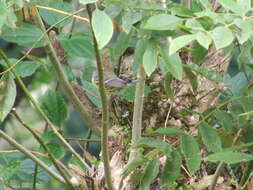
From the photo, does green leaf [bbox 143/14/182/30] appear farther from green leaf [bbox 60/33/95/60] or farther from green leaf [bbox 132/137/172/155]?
green leaf [bbox 60/33/95/60]

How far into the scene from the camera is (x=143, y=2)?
117cm

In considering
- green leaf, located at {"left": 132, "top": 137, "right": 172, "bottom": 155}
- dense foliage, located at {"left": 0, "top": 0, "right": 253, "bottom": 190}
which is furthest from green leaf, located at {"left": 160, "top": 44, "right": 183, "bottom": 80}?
green leaf, located at {"left": 132, "top": 137, "right": 172, "bottom": 155}

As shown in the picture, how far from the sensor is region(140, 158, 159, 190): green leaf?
134 centimetres

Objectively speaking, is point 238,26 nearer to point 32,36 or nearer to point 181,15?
point 181,15

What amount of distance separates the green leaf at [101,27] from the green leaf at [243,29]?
0.70 ft

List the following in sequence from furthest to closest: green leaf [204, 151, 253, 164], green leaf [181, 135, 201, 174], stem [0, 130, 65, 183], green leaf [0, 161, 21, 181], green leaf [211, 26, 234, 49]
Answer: green leaf [0, 161, 21, 181]
stem [0, 130, 65, 183]
green leaf [181, 135, 201, 174]
green leaf [204, 151, 253, 164]
green leaf [211, 26, 234, 49]

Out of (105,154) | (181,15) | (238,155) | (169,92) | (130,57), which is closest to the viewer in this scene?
(181,15)

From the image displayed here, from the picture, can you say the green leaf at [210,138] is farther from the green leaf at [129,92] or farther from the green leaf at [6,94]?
the green leaf at [6,94]

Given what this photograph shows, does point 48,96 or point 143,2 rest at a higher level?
point 143,2

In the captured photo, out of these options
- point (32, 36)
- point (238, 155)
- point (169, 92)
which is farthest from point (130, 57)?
point (238, 155)

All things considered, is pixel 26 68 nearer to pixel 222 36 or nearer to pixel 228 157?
pixel 228 157

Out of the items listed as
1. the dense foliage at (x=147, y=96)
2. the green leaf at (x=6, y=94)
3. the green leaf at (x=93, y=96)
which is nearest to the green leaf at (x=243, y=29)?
the dense foliage at (x=147, y=96)

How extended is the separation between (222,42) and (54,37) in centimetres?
96

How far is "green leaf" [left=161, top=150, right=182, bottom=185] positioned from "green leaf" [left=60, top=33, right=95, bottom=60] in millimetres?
589
